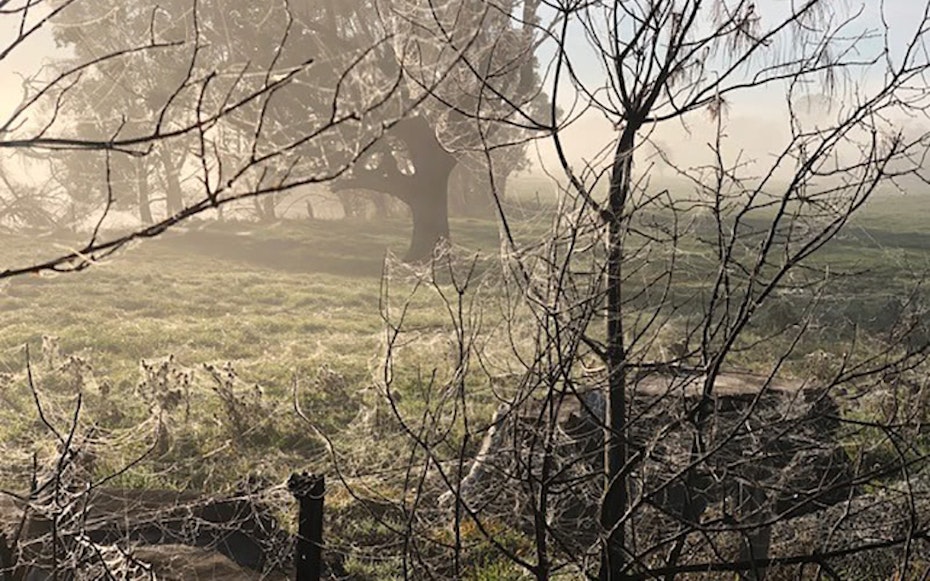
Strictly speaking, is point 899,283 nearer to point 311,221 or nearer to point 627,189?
point 627,189

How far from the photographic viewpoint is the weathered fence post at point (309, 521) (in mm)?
3410

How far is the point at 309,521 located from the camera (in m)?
3.41

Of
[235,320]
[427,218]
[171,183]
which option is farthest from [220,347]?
[171,183]

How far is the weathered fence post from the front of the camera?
3410 mm

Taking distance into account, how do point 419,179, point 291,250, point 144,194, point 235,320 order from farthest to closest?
point 144,194 → point 291,250 → point 419,179 → point 235,320

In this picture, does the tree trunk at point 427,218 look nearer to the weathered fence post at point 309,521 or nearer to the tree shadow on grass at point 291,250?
the tree shadow on grass at point 291,250

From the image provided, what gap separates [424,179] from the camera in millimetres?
27688

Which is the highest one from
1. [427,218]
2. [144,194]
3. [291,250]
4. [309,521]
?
[144,194]

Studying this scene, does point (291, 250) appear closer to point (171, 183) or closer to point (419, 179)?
point (419, 179)

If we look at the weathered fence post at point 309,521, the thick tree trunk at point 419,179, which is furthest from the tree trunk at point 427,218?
the weathered fence post at point 309,521

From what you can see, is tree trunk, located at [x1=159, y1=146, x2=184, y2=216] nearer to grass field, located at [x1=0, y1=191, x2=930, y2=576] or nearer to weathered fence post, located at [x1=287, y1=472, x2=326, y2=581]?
grass field, located at [x1=0, y1=191, x2=930, y2=576]

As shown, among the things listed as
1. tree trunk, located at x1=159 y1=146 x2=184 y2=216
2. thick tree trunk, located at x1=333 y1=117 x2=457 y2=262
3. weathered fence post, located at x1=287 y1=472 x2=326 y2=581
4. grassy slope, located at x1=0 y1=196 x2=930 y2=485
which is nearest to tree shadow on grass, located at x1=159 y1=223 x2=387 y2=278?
grassy slope, located at x1=0 y1=196 x2=930 y2=485

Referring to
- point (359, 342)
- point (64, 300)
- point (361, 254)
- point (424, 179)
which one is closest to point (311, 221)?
point (361, 254)

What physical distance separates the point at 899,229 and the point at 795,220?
3451 cm
